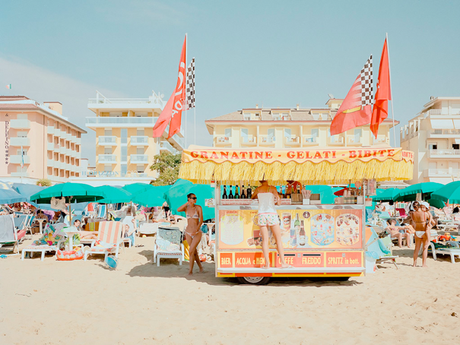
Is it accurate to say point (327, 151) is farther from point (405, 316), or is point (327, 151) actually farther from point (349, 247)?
point (405, 316)

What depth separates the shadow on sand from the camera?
708cm

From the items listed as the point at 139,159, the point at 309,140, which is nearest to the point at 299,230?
the point at 309,140

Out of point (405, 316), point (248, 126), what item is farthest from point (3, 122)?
point (405, 316)

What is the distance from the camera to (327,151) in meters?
6.54

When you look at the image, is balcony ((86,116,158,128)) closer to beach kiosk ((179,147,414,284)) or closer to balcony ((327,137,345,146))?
balcony ((327,137,345,146))

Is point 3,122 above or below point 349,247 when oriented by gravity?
above

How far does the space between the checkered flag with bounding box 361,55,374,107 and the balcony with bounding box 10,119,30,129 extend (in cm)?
4785

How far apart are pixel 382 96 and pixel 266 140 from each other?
37416mm

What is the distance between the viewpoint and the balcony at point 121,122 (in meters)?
48.8

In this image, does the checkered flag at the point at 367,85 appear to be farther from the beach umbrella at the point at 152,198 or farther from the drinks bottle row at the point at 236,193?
the beach umbrella at the point at 152,198

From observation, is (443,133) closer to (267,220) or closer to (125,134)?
(125,134)

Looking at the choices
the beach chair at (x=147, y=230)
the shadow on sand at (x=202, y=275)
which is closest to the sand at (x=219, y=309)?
the shadow on sand at (x=202, y=275)

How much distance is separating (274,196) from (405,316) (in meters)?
2.69

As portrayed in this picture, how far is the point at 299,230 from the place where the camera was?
6.84 metres
